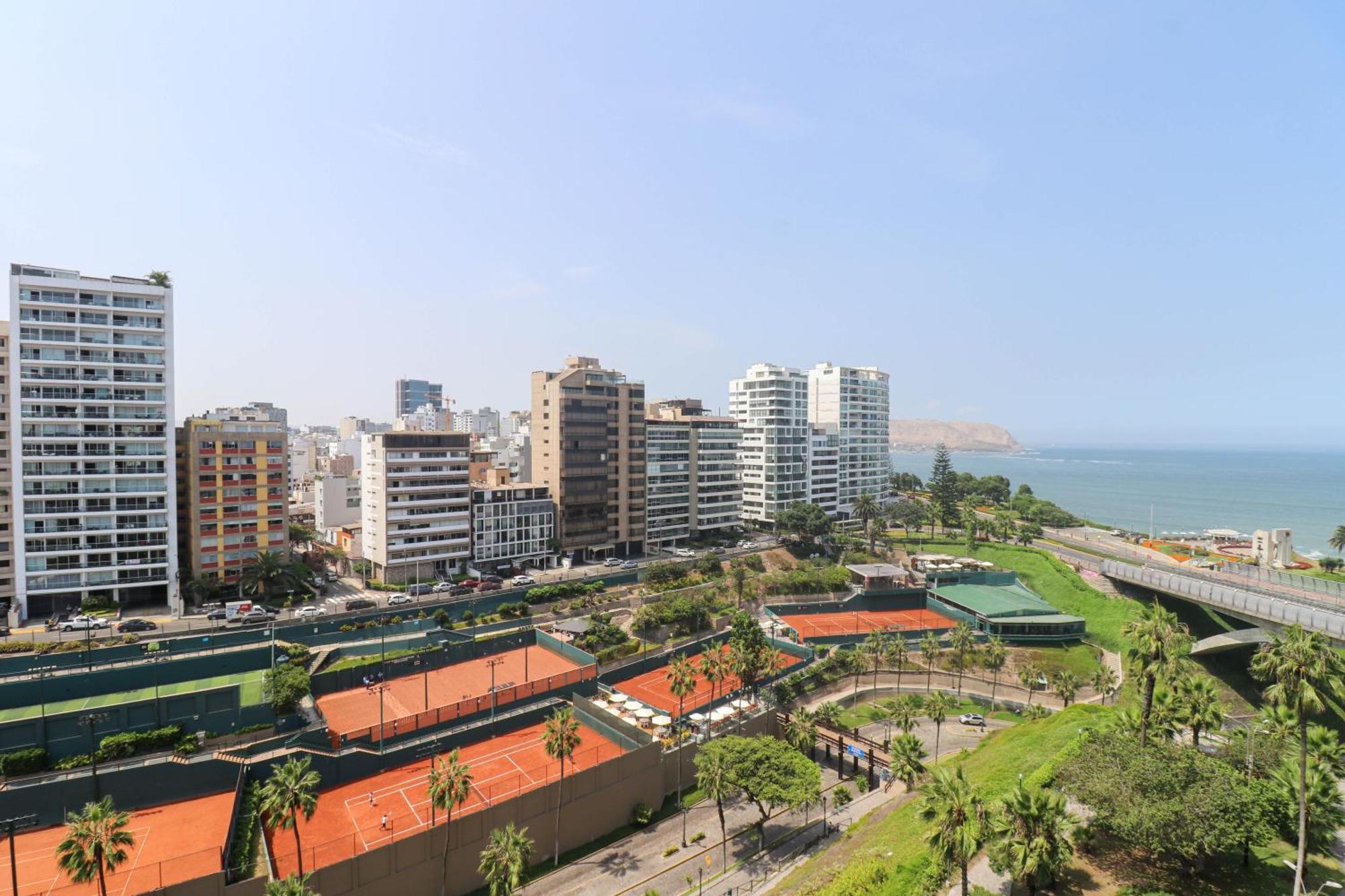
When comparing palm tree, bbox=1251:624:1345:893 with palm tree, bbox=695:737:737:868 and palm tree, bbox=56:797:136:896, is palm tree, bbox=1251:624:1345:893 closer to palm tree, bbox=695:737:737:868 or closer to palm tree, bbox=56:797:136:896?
palm tree, bbox=695:737:737:868

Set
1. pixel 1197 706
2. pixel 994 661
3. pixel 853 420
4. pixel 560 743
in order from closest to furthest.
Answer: pixel 1197 706 → pixel 560 743 → pixel 994 661 → pixel 853 420

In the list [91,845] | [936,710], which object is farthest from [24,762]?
[936,710]

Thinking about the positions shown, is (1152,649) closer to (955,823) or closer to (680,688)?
(955,823)

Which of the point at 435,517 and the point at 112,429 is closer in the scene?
the point at 112,429

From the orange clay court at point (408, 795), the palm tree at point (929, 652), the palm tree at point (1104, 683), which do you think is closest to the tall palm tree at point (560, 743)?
the orange clay court at point (408, 795)

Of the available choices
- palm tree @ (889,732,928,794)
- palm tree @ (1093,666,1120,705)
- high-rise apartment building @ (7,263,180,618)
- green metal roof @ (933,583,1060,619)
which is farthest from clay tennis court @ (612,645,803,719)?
high-rise apartment building @ (7,263,180,618)

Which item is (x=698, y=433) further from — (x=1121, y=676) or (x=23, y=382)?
(x=23, y=382)

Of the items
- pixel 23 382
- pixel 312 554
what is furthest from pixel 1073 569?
pixel 23 382
